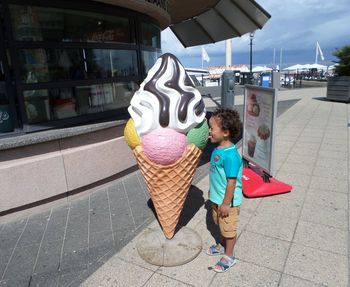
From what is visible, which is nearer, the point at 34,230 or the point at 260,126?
the point at 34,230

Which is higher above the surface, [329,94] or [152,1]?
[152,1]

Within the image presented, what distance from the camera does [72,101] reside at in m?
4.79

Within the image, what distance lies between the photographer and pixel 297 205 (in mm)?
3941

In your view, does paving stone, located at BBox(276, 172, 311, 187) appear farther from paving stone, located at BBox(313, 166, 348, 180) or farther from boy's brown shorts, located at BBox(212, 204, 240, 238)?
boy's brown shorts, located at BBox(212, 204, 240, 238)

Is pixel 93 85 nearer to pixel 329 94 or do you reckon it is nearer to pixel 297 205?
pixel 297 205

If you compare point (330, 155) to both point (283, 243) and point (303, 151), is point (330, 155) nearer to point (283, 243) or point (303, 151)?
point (303, 151)

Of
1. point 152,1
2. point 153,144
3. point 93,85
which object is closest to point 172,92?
point 153,144

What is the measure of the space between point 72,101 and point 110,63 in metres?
1.04

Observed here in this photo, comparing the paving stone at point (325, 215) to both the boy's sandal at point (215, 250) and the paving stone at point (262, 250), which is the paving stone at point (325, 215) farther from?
the boy's sandal at point (215, 250)

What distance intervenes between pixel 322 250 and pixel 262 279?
0.82 metres

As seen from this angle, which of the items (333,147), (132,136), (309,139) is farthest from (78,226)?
(309,139)

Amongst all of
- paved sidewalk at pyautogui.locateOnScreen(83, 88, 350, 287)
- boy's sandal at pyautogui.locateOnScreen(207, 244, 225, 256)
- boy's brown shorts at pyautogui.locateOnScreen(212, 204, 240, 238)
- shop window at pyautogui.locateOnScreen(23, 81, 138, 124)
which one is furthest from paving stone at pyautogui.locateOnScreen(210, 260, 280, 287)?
shop window at pyautogui.locateOnScreen(23, 81, 138, 124)

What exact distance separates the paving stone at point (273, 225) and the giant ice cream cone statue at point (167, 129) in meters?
1.17

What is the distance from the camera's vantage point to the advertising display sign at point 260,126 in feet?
13.5
